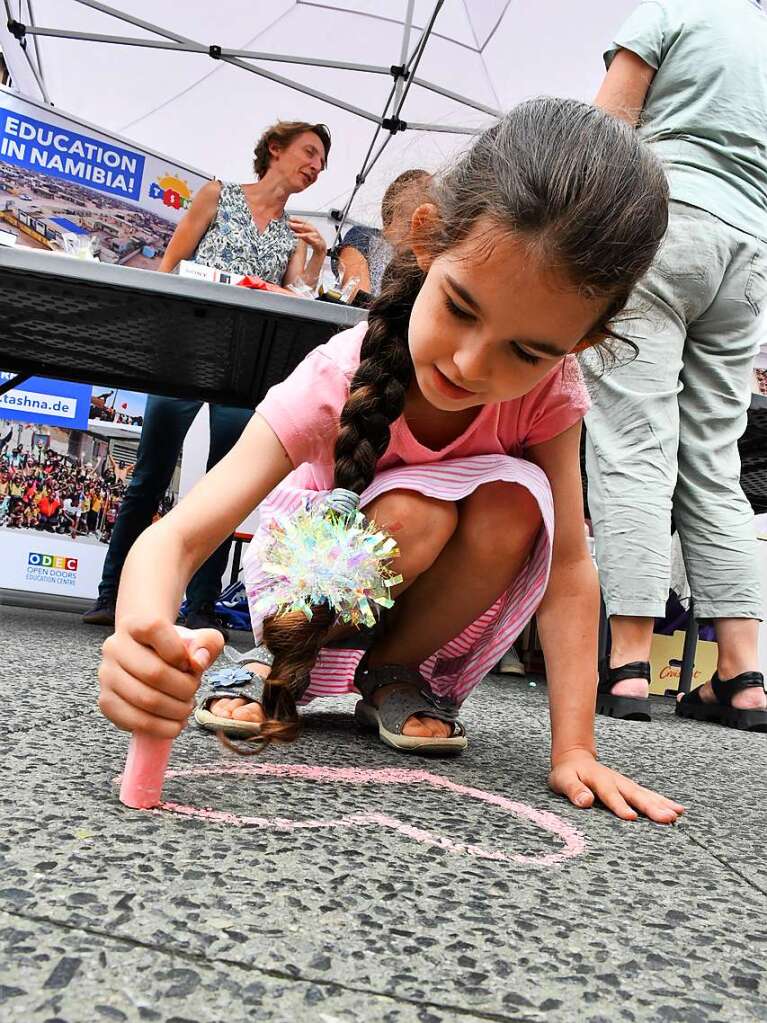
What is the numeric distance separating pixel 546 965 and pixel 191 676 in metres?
0.32

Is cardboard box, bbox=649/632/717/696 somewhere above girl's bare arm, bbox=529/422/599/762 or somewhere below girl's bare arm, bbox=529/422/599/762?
below

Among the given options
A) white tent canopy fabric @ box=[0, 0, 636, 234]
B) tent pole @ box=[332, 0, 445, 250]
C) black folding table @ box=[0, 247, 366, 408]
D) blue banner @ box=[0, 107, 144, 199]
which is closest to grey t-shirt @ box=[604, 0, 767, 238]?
black folding table @ box=[0, 247, 366, 408]

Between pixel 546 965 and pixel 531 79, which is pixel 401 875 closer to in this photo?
pixel 546 965

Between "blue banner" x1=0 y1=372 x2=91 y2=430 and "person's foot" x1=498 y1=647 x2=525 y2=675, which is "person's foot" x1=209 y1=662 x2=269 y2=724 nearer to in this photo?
"person's foot" x1=498 y1=647 x2=525 y2=675

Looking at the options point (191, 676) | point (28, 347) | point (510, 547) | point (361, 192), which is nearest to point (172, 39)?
point (361, 192)

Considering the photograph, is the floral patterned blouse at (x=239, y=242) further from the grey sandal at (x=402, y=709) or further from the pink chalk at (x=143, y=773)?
the pink chalk at (x=143, y=773)

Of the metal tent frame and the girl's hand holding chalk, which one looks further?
the metal tent frame

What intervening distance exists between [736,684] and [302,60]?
157 inches

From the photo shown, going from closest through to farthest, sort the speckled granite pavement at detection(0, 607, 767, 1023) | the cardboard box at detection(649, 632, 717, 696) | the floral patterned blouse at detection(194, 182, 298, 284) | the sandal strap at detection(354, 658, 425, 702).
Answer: the speckled granite pavement at detection(0, 607, 767, 1023), the sandal strap at detection(354, 658, 425, 702), the floral patterned blouse at detection(194, 182, 298, 284), the cardboard box at detection(649, 632, 717, 696)

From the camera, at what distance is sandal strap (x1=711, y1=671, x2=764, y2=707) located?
1.80 meters

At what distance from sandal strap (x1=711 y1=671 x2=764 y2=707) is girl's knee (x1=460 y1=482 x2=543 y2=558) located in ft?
2.88

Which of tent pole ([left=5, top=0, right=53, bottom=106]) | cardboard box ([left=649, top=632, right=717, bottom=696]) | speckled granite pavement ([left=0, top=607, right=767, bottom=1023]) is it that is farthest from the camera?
tent pole ([left=5, top=0, right=53, bottom=106])

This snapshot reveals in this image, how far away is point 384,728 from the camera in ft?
3.76

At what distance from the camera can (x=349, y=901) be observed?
569 mm
